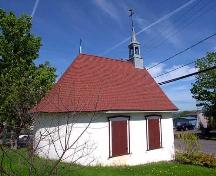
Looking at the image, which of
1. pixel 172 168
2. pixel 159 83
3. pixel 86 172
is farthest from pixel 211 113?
pixel 86 172

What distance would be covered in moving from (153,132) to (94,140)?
4.97 meters

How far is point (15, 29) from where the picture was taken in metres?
25.8

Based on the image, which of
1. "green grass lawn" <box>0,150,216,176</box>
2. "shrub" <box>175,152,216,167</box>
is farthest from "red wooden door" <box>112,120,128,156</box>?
"shrub" <box>175,152,216,167</box>

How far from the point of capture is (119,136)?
1828 cm

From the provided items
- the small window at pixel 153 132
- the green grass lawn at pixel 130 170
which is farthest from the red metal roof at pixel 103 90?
the green grass lawn at pixel 130 170

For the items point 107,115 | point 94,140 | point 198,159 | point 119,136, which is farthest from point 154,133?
point 94,140

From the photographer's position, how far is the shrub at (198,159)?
1886cm

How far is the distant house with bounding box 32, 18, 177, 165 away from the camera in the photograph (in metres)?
17.3

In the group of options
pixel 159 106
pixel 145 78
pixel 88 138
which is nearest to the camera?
pixel 88 138

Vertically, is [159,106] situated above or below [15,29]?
below

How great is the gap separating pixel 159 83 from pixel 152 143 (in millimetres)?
5436

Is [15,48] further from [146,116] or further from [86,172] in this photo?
[86,172]

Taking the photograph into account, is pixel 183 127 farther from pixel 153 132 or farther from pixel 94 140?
pixel 94 140

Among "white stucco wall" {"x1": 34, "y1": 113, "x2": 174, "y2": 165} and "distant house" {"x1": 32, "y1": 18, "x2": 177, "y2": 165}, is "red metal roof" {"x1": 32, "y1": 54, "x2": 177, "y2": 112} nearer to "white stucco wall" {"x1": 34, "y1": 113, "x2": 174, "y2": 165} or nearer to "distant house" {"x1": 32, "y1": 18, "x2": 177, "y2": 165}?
"distant house" {"x1": 32, "y1": 18, "x2": 177, "y2": 165}
